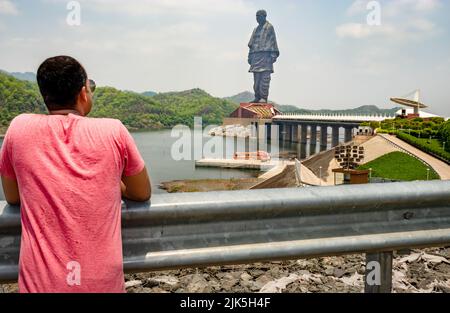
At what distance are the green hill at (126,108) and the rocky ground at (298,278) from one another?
87.3 m

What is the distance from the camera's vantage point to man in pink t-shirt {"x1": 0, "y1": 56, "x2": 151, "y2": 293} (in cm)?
172

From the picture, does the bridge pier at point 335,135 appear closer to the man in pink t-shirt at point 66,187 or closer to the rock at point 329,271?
the rock at point 329,271

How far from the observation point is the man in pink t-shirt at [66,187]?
1719 mm

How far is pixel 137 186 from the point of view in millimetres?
1917

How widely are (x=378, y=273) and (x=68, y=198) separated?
5.31 ft

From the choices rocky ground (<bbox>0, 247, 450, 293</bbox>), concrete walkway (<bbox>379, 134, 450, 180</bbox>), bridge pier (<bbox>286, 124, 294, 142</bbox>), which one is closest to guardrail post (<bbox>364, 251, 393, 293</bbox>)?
rocky ground (<bbox>0, 247, 450, 293</bbox>)

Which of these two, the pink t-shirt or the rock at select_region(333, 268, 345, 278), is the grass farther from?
the pink t-shirt

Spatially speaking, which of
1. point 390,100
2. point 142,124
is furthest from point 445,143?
point 142,124

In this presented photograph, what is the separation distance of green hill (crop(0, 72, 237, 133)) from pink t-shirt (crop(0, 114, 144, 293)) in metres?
88.2

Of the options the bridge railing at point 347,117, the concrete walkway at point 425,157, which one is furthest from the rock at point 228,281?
the bridge railing at point 347,117

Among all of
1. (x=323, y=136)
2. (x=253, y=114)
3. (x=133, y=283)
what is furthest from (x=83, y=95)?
(x=253, y=114)

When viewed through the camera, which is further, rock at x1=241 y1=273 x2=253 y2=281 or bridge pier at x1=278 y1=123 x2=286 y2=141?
bridge pier at x1=278 y1=123 x2=286 y2=141
